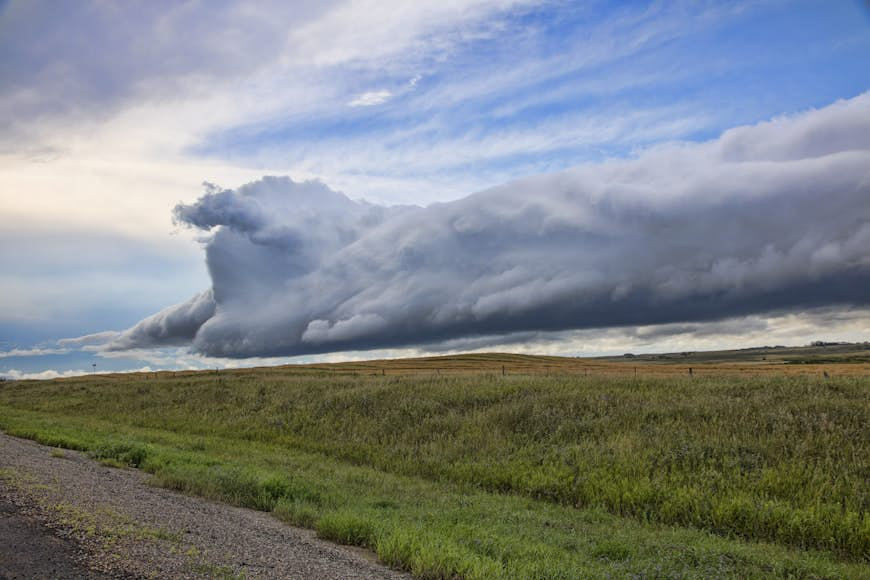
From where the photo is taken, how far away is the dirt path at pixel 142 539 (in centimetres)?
770

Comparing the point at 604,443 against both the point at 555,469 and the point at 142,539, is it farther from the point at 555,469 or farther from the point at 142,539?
the point at 142,539

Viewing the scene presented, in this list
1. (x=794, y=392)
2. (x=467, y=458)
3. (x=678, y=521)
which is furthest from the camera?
(x=794, y=392)

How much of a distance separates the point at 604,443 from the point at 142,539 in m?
17.2

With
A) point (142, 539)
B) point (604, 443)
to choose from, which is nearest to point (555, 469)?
point (604, 443)

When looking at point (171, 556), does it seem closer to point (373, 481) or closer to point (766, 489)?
point (373, 481)

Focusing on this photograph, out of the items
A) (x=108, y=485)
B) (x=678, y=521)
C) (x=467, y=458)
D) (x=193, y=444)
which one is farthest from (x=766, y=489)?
(x=193, y=444)

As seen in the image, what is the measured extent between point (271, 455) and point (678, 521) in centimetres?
1467

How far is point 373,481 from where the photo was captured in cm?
1836

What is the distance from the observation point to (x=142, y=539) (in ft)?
28.6

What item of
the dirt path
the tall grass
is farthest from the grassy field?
the dirt path

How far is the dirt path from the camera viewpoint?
7703 millimetres

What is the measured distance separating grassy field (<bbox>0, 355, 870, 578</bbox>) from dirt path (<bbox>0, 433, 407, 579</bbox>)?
1144mm

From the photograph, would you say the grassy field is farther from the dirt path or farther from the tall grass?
the dirt path

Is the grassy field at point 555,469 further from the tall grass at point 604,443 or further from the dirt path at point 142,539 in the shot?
the dirt path at point 142,539
